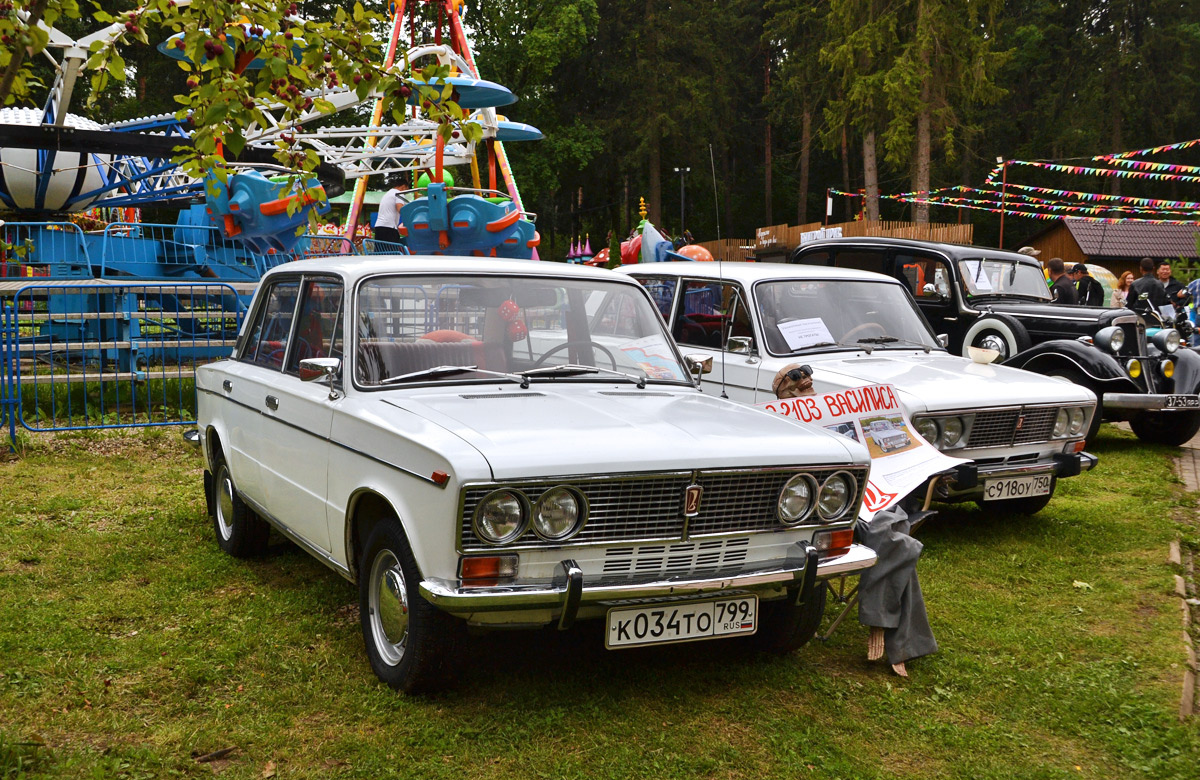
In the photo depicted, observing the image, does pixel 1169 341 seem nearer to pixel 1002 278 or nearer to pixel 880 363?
pixel 1002 278

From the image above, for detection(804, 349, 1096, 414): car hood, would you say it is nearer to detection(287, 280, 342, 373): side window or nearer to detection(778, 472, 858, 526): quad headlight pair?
detection(778, 472, 858, 526): quad headlight pair

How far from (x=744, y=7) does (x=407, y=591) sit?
172ft

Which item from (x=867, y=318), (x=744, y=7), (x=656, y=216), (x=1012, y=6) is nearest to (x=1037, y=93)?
(x=1012, y=6)

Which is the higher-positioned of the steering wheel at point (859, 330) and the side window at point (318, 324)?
the side window at point (318, 324)

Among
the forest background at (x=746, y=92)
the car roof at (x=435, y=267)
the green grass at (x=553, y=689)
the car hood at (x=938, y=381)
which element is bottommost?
the green grass at (x=553, y=689)

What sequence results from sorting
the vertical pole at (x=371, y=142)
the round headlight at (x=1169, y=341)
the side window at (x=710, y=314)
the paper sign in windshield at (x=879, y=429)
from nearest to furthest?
the paper sign in windshield at (x=879, y=429) → the side window at (x=710, y=314) → the round headlight at (x=1169, y=341) → the vertical pole at (x=371, y=142)

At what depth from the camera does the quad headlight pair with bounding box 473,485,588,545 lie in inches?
135

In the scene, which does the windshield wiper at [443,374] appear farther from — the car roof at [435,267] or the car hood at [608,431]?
the car roof at [435,267]

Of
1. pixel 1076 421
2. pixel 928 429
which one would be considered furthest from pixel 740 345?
pixel 1076 421

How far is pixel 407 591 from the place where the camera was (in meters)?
3.72

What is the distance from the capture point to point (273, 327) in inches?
215

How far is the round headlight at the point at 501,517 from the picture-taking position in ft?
11.3

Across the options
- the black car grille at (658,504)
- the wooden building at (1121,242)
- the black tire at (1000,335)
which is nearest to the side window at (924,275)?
the black tire at (1000,335)

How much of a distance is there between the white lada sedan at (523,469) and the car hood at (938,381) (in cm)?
200
